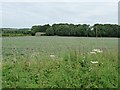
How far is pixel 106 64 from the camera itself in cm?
628

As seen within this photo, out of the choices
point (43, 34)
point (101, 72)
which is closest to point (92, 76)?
point (101, 72)

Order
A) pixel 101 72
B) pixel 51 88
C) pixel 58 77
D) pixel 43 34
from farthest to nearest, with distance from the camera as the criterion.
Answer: pixel 43 34 < pixel 101 72 < pixel 58 77 < pixel 51 88

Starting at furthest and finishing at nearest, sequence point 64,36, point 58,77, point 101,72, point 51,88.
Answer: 1. point 64,36
2. point 101,72
3. point 58,77
4. point 51,88

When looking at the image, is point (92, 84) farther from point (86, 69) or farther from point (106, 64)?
point (106, 64)

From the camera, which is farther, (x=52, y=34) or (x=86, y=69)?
(x=52, y=34)

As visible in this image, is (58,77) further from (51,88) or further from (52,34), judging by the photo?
(52,34)

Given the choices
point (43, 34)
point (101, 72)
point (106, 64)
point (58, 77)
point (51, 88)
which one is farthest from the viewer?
point (43, 34)

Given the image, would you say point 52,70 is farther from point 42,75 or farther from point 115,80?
point 115,80

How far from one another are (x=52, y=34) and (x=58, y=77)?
24119mm

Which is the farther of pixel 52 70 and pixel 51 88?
pixel 52 70

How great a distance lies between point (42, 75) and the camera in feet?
17.8

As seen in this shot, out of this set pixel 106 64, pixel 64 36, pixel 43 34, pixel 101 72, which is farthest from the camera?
pixel 43 34

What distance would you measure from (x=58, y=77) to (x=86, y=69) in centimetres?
91

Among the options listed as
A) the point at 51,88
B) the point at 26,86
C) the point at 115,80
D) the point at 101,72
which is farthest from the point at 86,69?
the point at 26,86
